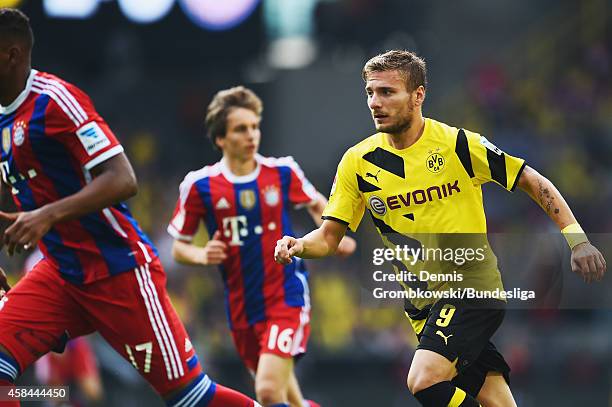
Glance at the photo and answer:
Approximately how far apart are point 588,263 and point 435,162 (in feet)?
3.17

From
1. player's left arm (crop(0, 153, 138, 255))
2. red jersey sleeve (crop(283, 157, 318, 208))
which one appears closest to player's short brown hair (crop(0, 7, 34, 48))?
player's left arm (crop(0, 153, 138, 255))

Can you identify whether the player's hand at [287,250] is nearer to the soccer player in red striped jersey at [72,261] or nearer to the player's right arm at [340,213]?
the player's right arm at [340,213]

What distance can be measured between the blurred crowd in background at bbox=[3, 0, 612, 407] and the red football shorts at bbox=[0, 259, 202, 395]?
19.9ft

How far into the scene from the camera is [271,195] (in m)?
7.21

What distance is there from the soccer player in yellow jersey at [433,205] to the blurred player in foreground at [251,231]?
4.41 ft

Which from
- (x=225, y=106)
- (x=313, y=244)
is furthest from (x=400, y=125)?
(x=225, y=106)

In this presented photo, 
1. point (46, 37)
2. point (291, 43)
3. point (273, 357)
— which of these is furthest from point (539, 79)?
point (273, 357)

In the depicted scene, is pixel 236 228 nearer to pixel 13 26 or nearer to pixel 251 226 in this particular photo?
pixel 251 226

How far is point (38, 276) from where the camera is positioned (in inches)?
219

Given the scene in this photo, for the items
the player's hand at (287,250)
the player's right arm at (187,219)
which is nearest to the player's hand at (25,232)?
the player's hand at (287,250)

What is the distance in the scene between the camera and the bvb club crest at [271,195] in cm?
720

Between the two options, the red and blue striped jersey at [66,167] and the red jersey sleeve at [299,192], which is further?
the red jersey sleeve at [299,192]

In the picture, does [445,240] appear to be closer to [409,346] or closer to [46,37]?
[409,346]

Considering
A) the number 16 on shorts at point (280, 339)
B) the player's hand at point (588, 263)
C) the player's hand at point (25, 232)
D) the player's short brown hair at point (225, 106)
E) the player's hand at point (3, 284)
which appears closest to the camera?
the player's hand at point (25, 232)
